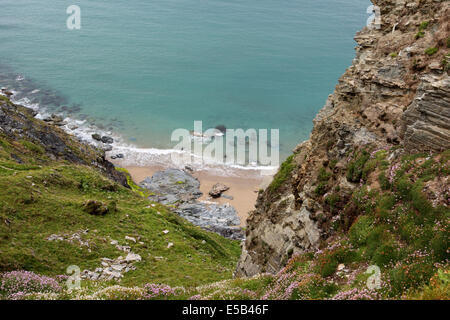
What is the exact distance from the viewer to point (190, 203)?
194 feet

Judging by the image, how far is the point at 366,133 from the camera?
2186 centimetres

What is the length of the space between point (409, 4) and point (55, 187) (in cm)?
3943

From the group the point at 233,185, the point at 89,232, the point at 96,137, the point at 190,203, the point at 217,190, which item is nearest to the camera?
the point at 89,232

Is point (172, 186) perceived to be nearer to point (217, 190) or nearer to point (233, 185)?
point (217, 190)

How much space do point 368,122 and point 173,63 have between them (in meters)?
114

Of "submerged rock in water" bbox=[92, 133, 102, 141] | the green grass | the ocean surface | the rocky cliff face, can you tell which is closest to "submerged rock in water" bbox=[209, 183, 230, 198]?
the green grass

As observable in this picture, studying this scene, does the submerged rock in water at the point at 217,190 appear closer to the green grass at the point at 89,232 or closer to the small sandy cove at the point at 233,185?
the small sandy cove at the point at 233,185

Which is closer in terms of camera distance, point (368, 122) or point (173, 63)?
point (368, 122)

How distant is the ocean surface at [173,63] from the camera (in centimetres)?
9444

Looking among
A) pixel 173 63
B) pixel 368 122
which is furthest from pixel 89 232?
pixel 173 63

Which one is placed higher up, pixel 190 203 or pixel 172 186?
pixel 172 186

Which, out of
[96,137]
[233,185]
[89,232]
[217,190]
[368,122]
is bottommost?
[233,185]

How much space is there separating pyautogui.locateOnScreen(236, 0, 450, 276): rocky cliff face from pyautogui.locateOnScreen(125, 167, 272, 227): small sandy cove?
105 feet
